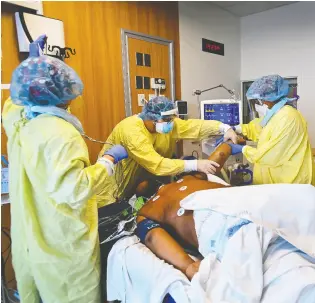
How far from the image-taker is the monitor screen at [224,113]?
2.75 meters

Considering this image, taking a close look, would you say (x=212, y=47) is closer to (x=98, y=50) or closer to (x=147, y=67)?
(x=147, y=67)

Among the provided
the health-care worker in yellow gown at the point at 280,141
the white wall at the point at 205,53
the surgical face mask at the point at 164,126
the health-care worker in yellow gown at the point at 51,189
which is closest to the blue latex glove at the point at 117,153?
the health-care worker in yellow gown at the point at 51,189

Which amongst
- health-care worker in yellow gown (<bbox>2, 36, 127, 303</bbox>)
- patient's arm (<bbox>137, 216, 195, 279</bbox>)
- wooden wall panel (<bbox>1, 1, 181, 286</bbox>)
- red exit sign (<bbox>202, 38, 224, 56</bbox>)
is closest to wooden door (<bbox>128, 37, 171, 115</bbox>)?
wooden wall panel (<bbox>1, 1, 181, 286</bbox>)

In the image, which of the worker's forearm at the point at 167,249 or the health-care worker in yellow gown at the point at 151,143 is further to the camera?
the health-care worker in yellow gown at the point at 151,143

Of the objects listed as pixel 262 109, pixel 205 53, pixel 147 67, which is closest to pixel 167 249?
pixel 262 109

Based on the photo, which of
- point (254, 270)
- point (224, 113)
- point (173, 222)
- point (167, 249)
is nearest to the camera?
point (254, 270)

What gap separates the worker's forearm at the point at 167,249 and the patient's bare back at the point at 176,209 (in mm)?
96

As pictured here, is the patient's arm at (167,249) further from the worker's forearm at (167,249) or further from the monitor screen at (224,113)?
the monitor screen at (224,113)

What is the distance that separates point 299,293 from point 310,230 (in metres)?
0.29

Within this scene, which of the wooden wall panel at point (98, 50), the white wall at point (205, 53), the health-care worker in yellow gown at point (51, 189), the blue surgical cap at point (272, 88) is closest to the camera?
the health-care worker in yellow gown at point (51, 189)

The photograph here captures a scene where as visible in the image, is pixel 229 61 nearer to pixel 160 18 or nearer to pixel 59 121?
pixel 160 18

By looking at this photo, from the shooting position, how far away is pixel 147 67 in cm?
282

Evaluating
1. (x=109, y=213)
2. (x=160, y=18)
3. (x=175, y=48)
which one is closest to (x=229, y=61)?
(x=175, y=48)

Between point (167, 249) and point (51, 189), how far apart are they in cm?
56
